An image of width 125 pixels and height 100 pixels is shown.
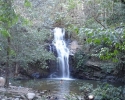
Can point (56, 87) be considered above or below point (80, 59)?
below

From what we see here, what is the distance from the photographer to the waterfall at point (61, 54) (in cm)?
2006

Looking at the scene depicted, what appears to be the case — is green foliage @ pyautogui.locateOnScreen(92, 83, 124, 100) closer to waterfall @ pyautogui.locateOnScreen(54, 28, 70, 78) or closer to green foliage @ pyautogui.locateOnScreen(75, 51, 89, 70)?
green foliage @ pyautogui.locateOnScreen(75, 51, 89, 70)

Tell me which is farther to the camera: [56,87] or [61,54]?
[61,54]

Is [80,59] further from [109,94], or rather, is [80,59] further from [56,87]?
[109,94]

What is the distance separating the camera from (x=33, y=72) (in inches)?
744

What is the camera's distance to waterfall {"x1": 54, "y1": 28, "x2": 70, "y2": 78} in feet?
65.8

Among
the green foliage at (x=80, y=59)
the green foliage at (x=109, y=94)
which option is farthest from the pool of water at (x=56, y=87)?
the green foliage at (x=80, y=59)

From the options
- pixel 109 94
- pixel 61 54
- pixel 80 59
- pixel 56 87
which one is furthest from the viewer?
pixel 61 54

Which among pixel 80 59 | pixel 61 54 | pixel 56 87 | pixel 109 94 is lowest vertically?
pixel 56 87

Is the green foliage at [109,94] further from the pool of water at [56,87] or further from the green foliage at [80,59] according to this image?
the green foliage at [80,59]

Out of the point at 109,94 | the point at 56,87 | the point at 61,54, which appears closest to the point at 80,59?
the point at 61,54

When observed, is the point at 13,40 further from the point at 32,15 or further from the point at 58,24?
the point at 58,24

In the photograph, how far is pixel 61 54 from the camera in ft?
67.6

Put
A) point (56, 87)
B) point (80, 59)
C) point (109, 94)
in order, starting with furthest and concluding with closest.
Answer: point (80, 59), point (56, 87), point (109, 94)
